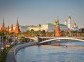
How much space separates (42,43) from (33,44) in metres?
1.61

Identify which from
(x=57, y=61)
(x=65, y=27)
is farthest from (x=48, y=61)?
(x=65, y=27)

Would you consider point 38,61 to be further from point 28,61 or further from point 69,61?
point 69,61

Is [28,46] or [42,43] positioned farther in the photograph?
[42,43]

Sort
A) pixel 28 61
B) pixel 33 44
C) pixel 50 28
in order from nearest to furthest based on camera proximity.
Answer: pixel 28 61
pixel 33 44
pixel 50 28

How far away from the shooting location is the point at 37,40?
3628cm

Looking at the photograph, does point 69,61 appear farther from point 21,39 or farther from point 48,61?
point 21,39

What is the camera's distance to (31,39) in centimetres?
3947

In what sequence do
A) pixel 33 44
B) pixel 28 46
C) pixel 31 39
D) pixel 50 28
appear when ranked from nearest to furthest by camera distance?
1. pixel 28 46
2. pixel 33 44
3. pixel 31 39
4. pixel 50 28

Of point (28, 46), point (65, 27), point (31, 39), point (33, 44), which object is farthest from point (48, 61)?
point (65, 27)

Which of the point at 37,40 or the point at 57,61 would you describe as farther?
the point at 37,40

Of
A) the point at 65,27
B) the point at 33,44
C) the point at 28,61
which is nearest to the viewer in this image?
the point at 28,61

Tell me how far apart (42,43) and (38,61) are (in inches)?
736

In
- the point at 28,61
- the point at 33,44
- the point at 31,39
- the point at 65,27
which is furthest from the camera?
the point at 65,27

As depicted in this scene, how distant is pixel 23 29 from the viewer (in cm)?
7344
